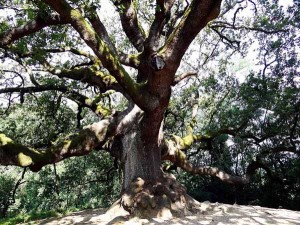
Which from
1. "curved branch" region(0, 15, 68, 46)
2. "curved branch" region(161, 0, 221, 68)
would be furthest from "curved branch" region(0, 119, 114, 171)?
"curved branch" region(161, 0, 221, 68)

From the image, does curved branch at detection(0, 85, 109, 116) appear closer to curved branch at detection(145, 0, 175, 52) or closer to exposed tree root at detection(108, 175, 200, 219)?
curved branch at detection(145, 0, 175, 52)

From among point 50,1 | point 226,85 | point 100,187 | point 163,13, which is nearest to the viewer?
point 50,1

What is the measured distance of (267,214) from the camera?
6.07 m

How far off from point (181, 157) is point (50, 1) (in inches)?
233

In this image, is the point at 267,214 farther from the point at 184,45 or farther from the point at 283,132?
the point at 283,132

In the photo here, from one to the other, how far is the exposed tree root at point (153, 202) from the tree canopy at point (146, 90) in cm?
3

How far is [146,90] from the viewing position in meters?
5.03

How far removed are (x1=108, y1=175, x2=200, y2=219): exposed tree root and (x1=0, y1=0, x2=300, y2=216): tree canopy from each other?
33 mm

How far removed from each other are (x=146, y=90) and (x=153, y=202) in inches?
91.9

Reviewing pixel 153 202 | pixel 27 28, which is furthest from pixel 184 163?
pixel 27 28

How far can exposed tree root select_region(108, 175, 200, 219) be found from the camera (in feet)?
18.9

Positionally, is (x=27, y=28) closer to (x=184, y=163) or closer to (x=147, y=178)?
(x=147, y=178)

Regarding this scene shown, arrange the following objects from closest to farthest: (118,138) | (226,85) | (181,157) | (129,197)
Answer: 1. (129,197)
2. (118,138)
3. (181,157)
4. (226,85)

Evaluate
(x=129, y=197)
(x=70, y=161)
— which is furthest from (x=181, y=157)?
(x=70, y=161)
